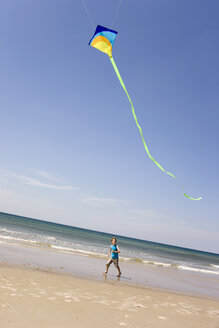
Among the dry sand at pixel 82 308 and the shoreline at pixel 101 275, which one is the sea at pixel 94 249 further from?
the dry sand at pixel 82 308

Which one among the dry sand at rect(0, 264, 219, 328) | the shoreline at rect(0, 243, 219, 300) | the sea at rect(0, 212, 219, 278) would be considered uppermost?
the dry sand at rect(0, 264, 219, 328)

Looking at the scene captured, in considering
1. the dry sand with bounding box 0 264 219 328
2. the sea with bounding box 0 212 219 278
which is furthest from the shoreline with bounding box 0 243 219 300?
the sea with bounding box 0 212 219 278

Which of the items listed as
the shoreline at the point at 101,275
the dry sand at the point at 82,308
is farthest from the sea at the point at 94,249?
the dry sand at the point at 82,308

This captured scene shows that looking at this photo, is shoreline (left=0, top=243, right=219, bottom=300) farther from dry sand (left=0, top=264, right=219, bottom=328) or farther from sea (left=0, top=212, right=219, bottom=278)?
sea (left=0, top=212, right=219, bottom=278)

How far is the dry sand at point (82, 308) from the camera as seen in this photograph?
4270mm

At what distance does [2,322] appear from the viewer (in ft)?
12.4

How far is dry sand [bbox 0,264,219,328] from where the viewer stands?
14.0ft

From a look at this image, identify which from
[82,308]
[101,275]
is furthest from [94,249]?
[82,308]

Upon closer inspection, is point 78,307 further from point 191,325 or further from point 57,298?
point 191,325

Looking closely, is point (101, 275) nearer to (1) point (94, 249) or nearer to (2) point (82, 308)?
(2) point (82, 308)

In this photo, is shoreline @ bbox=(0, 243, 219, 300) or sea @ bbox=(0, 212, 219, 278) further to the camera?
sea @ bbox=(0, 212, 219, 278)

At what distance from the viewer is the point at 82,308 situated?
16.9 ft

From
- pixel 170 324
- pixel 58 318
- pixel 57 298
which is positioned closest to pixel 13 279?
pixel 57 298

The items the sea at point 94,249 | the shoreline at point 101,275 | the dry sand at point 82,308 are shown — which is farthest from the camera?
the sea at point 94,249
